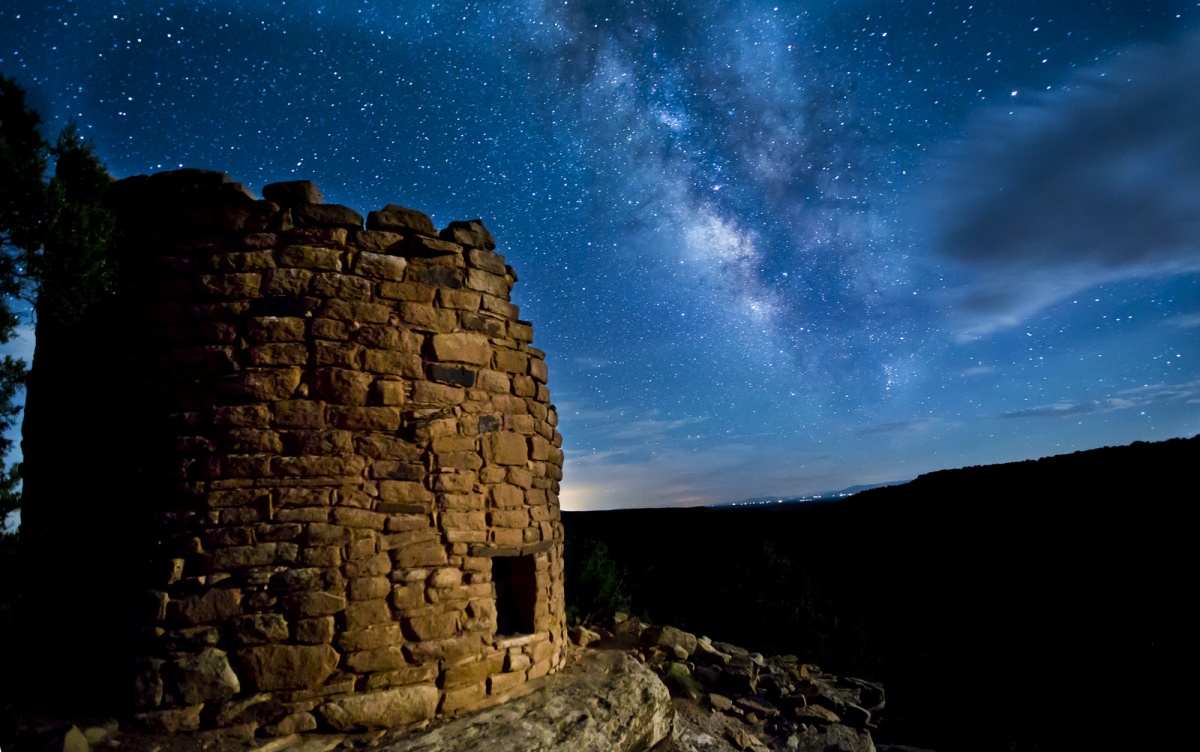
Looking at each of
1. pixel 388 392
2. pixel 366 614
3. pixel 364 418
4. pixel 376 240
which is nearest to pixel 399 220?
pixel 376 240

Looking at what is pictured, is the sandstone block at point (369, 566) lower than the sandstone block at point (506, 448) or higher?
lower

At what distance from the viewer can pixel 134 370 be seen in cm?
405

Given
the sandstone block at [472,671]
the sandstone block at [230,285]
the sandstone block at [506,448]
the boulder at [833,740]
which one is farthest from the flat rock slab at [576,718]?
the sandstone block at [230,285]

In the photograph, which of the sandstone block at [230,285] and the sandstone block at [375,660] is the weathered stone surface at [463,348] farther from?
the sandstone block at [375,660]

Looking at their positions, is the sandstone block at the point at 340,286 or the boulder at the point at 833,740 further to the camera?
the boulder at the point at 833,740

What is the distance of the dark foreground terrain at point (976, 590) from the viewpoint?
13.7 m

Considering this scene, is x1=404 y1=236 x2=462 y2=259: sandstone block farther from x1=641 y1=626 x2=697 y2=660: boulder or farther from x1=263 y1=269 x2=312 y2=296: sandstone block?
x1=641 y1=626 x2=697 y2=660: boulder

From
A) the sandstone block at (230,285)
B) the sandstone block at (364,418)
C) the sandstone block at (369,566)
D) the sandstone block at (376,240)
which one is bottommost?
the sandstone block at (369,566)

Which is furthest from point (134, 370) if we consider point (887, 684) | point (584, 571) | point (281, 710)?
point (887, 684)

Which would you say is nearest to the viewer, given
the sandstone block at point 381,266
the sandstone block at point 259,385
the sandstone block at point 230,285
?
the sandstone block at point 259,385

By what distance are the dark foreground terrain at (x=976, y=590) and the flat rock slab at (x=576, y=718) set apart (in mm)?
4946

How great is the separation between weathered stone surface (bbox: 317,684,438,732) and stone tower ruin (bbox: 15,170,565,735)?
0.04ft

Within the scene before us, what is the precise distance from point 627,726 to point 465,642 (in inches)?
56.5

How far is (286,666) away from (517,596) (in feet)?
6.00
